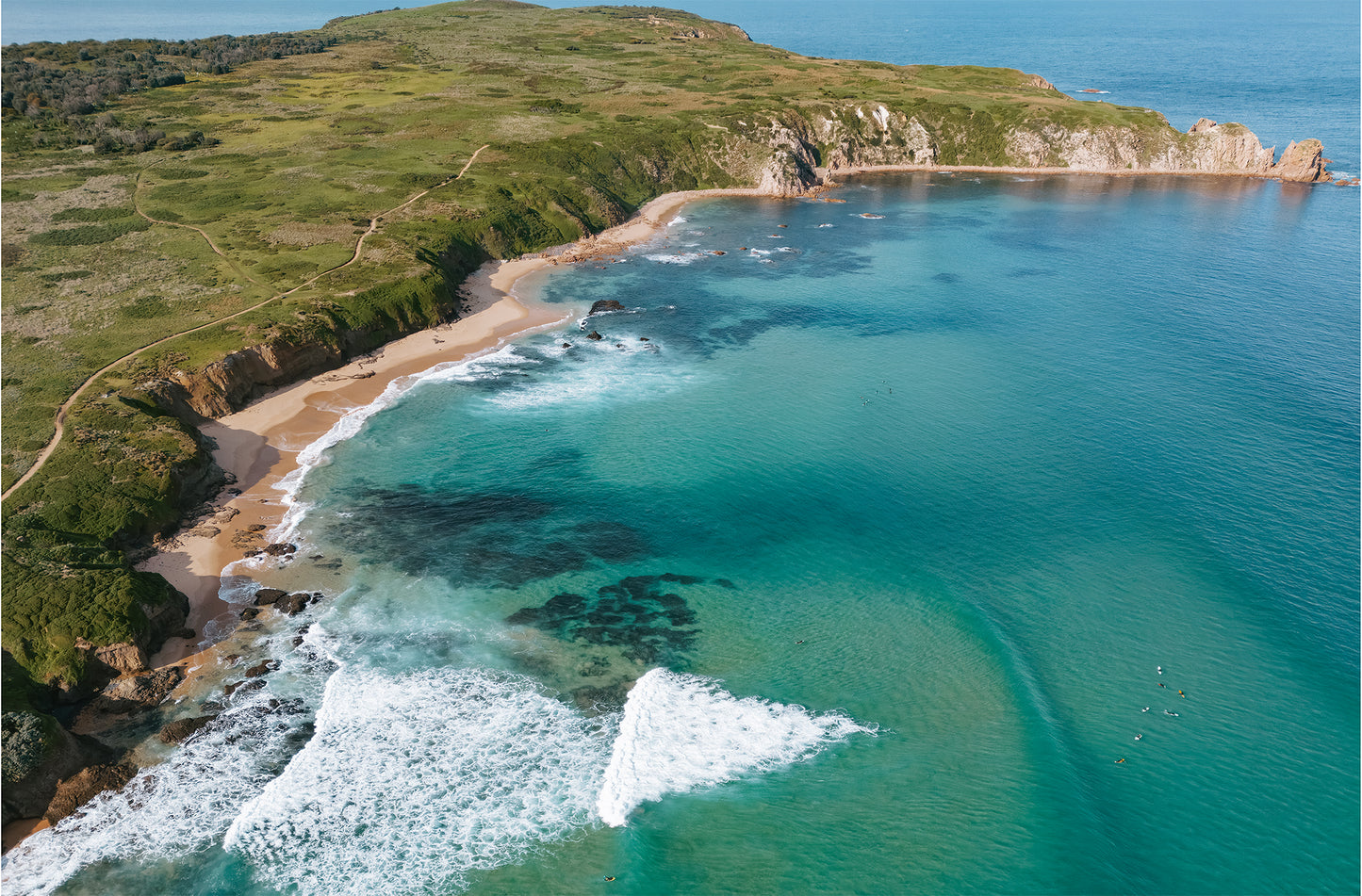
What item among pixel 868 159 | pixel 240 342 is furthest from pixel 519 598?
pixel 868 159

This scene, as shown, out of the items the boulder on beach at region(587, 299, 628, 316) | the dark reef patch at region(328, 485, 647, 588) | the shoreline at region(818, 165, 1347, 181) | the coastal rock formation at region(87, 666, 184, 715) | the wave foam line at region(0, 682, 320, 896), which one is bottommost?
the wave foam line at region(0, 682, 320, 896)

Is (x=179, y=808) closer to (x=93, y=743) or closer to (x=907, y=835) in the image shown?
(x=93, y=743)

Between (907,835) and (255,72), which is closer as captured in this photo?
(907,835)

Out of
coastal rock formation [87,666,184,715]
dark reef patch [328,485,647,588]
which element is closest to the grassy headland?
coastal rock formation [87,666,184,715]

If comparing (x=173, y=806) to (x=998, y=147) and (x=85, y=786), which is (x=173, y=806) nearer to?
(x=85, y=786)

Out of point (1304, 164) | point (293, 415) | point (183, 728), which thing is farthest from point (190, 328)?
point (1304, 164)

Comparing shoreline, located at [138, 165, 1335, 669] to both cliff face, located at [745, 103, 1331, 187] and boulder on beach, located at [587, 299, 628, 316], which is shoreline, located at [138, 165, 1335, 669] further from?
cliff face, located at [745, 103, 1331, 187]
